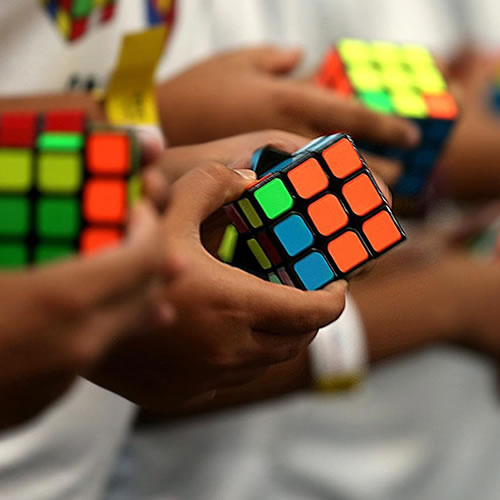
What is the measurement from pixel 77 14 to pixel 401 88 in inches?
7.7

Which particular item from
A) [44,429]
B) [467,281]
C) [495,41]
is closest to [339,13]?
[495,41]

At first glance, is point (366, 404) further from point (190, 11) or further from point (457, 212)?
point (190, 11)

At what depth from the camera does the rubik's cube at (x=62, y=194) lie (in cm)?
20

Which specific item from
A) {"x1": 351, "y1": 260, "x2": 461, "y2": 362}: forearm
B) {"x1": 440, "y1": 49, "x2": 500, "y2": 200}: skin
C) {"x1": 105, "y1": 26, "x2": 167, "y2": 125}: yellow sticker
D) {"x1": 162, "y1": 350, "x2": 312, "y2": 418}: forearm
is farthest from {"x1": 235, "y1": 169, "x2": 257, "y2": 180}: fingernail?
{"x1": 440, "y1": 49, "x2": 500, "y2": 200}: skin

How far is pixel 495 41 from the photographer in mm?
909

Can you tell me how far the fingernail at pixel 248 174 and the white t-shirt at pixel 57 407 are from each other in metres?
0.15

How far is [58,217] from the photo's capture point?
20 cm

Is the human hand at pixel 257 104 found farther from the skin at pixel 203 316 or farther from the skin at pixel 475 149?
the skin at pixel 475 149

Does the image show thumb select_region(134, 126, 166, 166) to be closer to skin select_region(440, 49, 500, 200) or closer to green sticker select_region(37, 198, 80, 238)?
green sticker select_region(37, 198, 80, 238)

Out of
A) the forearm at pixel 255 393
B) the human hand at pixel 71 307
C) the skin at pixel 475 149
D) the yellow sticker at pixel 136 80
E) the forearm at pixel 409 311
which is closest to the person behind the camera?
the human hand at pixel 71 307

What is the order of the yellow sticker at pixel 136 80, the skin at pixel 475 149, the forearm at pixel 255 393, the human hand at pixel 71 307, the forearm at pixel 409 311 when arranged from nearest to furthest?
the human hand at pixel 71 307 < the yellow sticker at pixel 136 80 < the forearm at pixel 255 393 < the forearm at pixel 409 311 < the skin at pixel 475 149

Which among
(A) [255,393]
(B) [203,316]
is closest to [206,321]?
(B) [203,316]

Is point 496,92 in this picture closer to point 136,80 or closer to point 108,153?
point 136,80

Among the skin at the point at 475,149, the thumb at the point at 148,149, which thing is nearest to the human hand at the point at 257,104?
the thumb at the point at 148,149
